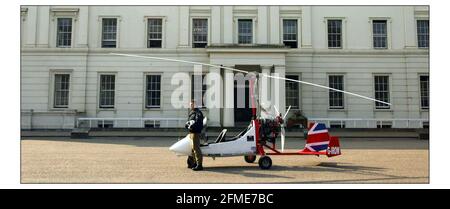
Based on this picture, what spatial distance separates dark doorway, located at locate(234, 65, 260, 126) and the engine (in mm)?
14474

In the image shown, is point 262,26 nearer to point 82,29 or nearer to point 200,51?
point 200,51

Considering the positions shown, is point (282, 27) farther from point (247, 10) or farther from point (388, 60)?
point (388, 60)

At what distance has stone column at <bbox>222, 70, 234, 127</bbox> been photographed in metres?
23.6

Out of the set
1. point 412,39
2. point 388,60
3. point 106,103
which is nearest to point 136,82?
point 106,103

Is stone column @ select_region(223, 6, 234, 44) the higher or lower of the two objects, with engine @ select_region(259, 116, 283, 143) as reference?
higher

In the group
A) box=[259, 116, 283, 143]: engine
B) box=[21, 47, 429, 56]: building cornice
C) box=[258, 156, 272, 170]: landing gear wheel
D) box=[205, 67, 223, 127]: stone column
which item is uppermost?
box=[21, 47, 429, 56]: building cornice

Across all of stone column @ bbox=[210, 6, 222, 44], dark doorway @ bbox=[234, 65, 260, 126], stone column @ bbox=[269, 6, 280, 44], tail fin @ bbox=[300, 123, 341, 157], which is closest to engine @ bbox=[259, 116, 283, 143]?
tail fin @ bbox=[300, 123, 341, 157]

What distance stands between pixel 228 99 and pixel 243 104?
1.98 m

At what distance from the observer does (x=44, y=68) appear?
83.7ft

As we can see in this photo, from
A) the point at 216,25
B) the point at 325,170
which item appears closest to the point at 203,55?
the point at 216,25

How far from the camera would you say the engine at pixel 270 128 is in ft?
32.2

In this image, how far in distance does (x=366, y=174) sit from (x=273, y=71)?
16.1m

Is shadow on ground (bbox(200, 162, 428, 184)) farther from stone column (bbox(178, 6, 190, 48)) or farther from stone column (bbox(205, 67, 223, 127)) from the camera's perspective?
stone column (bbox(178, 6, 190, 48))

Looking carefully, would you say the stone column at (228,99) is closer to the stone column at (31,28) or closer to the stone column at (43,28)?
the stone column at (43,28)
